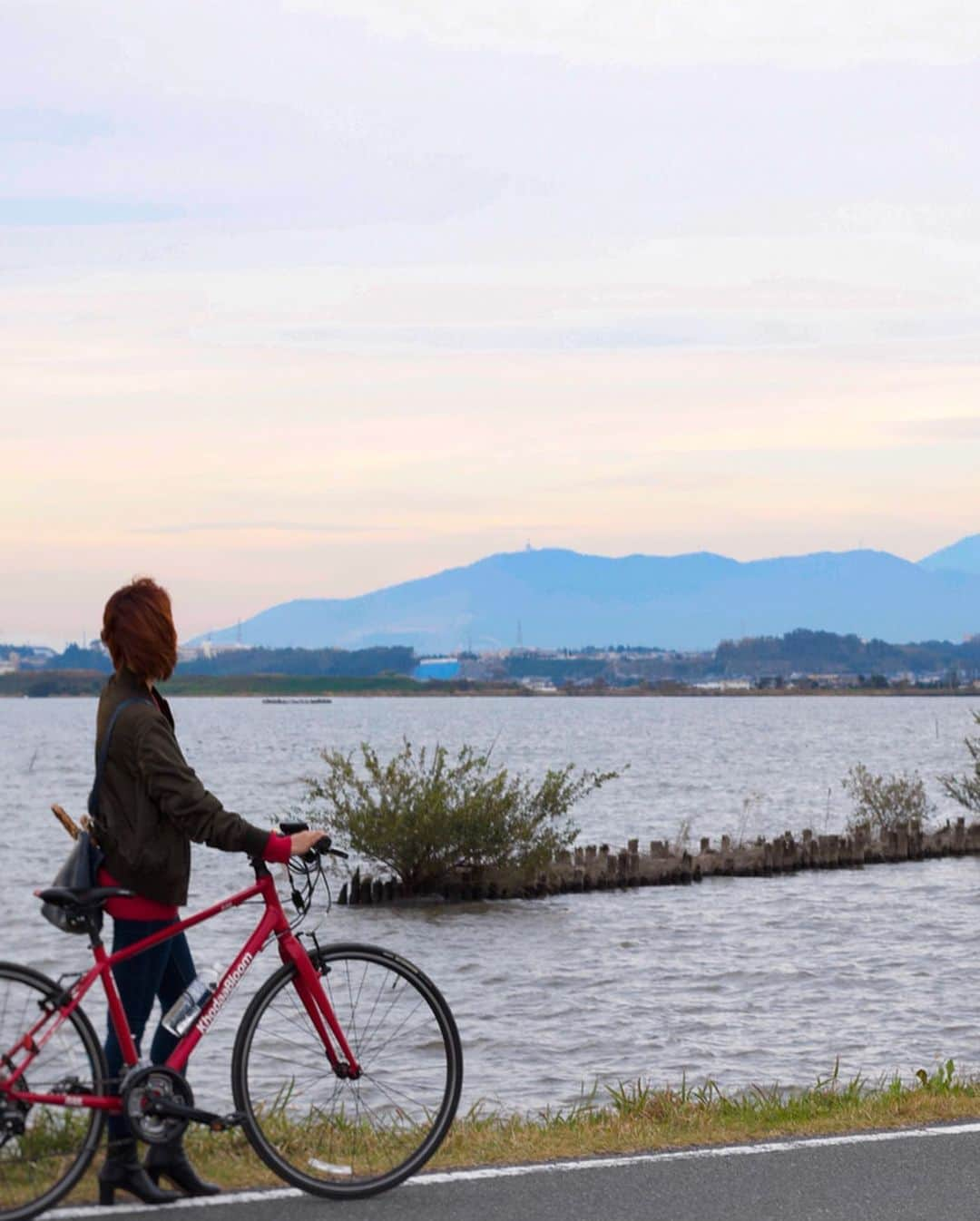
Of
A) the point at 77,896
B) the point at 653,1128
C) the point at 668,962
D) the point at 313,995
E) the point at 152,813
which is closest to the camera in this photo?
the point at 77,896

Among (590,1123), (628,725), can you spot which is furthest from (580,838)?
(628,725)

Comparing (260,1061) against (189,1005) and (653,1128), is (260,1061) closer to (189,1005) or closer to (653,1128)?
(189,1005)

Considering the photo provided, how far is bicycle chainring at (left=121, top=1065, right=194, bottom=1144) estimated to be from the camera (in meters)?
6.55

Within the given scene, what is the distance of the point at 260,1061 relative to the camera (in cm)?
727

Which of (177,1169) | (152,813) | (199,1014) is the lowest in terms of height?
(177,1169)

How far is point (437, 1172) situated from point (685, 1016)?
13.6m

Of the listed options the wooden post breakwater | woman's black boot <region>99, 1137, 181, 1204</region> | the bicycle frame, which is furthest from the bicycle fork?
the wooden post breakwater

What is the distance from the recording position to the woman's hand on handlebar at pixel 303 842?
22.4ft

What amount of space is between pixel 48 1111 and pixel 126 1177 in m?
0.44

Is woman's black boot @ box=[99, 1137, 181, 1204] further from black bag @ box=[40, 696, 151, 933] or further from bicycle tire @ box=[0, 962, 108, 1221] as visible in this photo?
black bag @ box=[40, 696, 151, 933]

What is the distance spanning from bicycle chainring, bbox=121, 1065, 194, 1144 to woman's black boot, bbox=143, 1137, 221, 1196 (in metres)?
0.08

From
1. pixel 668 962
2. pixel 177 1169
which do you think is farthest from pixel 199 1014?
pixel 668 962

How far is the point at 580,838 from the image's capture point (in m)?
43.9

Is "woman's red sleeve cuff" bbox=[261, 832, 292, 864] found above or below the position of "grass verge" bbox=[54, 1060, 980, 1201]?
above
